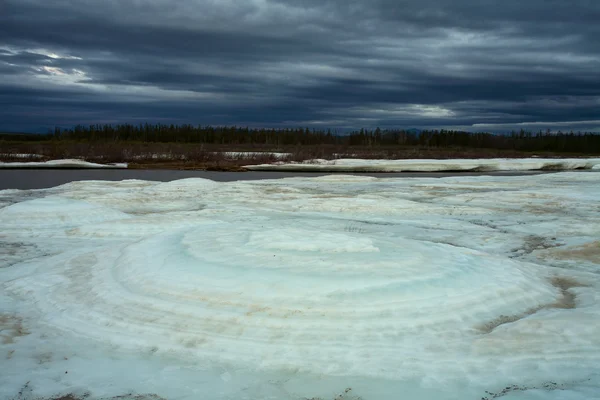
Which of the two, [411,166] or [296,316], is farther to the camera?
[411,166]

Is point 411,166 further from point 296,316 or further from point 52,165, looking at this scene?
point 296,316

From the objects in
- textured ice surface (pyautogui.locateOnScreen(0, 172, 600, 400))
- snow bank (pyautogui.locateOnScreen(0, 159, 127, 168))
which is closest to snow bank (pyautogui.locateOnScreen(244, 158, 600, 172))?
snow bank (pyautogui.locateOnScreen(0, 159, 127, 168))

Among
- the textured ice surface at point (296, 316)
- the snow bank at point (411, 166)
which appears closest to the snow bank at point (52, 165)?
the snow bank at point (411, 166)

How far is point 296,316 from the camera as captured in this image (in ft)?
15.5

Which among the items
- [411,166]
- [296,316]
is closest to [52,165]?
[411,166]

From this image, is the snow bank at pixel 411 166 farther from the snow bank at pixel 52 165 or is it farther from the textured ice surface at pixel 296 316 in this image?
the textured ice surface at pixel 296 316

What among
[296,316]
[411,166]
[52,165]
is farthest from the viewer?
[411,166]

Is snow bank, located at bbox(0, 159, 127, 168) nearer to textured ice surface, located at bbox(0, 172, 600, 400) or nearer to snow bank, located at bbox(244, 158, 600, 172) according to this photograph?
snow bank, located at bbox(244, 158, 600, 172)

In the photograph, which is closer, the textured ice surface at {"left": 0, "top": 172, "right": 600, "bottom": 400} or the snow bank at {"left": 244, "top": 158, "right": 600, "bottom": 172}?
the textured ice surface at {"left": 0, "top": 172, "right": 600, "bottom": 400}

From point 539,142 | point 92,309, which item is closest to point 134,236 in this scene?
point 92,309

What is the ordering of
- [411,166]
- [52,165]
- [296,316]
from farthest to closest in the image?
1. [411,166]
2. [52,165]
3. [296,316]

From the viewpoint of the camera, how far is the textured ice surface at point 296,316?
12.3 feet

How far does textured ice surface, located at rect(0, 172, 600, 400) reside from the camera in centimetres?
375

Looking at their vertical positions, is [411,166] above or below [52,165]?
above
